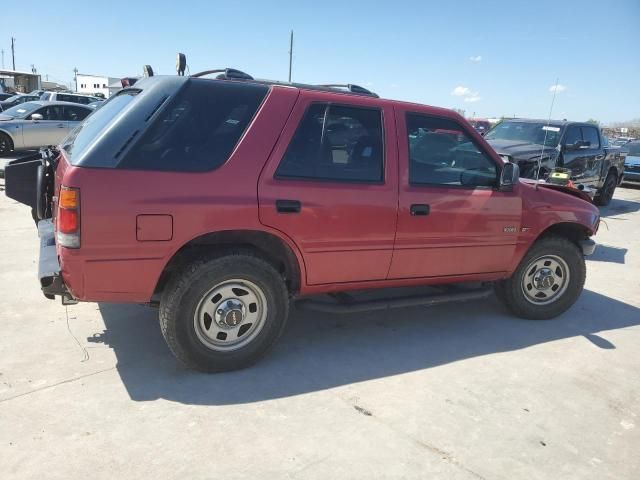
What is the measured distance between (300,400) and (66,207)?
176cm

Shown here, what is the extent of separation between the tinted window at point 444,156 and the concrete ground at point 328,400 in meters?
1.31

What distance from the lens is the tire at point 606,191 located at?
1241 centimetres

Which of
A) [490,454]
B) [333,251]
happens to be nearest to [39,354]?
[333,251]

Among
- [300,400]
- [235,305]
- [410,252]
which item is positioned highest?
[410,252]

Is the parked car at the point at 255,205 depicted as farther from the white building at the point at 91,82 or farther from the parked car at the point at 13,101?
the white building at the point at 91,82

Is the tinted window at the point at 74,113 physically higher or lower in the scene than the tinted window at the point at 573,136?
lower

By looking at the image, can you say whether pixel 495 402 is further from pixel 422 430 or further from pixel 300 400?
pixel 300 400

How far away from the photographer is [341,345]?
13.2ft

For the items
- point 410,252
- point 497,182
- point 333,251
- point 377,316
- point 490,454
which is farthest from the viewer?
point 377,316

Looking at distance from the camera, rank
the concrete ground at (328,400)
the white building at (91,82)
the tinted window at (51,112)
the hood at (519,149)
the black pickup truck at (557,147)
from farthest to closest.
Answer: the white building at (91,82) < the tinted window at (51,112) < the black pickup truck at (557,147) < the hood at (519,149) < the concrete ground at (328,400)

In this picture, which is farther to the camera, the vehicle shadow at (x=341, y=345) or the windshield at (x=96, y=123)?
the vehicle shadow at (x=341, y=345)

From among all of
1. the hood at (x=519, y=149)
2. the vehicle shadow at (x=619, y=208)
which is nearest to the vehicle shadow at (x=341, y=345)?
the hood at (x=519, y=149)

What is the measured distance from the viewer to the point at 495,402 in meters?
3.34

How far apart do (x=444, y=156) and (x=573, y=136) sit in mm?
7781
